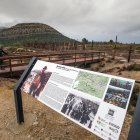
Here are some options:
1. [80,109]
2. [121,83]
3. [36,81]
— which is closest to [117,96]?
[121,83]

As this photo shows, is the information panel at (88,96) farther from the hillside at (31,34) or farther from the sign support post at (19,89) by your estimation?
→ the hillside at (31,34)

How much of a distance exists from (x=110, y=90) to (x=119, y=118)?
44 centimetres

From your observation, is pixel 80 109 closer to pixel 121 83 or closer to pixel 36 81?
pixel 121 83

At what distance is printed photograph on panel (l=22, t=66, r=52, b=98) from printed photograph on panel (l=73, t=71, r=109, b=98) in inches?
34.3

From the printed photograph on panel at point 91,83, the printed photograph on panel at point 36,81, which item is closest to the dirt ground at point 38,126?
the printed photograph on panel at point 36,81

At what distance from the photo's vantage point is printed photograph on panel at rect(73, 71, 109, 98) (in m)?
2.88

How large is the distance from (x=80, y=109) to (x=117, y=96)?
0.66 metres

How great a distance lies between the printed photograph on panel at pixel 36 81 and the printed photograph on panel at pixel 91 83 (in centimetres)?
87

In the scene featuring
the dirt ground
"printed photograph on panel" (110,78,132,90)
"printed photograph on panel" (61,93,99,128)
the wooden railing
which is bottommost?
the dirt ground

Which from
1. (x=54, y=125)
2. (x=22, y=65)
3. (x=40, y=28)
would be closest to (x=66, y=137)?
(x=54, y=125)

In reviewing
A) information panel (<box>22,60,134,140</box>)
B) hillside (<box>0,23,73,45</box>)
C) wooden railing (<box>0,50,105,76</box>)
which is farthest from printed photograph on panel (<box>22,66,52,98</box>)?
hillside (<box>0,23,73,45</box>)

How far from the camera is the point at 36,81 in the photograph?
13.6 ft

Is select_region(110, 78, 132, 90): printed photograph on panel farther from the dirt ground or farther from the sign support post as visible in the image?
the sign support post

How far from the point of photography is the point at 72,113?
3094 millimetres
